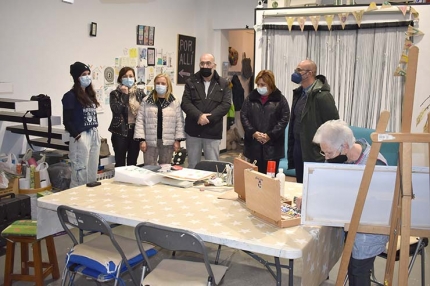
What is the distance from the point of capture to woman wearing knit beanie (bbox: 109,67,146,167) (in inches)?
172

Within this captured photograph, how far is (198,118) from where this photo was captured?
4062mm

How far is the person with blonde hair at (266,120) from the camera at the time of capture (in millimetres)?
3934

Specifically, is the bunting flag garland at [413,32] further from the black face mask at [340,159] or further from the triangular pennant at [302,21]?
the black face mask at [340,159]

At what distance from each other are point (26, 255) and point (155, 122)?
5.45 ft

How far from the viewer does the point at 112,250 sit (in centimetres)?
239

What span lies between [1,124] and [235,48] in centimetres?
507

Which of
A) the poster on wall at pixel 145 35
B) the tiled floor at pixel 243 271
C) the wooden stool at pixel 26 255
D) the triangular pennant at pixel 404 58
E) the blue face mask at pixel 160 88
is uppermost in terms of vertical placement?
the poster on wall at pixel 145 35

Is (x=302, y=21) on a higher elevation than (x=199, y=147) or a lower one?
higher

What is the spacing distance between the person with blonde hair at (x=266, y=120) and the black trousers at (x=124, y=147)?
120cm

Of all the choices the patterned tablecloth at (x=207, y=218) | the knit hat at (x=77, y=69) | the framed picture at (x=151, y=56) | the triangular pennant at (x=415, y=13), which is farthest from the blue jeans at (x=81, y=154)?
the triangular pennant at (x=415, y=13)

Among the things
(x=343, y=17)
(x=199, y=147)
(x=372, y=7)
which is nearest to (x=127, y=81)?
(x=199, y=147)

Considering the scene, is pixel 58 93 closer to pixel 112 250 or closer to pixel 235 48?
pixel 112 250

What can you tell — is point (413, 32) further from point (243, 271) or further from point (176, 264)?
point (176, 264)

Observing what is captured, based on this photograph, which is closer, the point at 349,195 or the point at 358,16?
the point at 349,195
